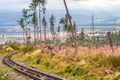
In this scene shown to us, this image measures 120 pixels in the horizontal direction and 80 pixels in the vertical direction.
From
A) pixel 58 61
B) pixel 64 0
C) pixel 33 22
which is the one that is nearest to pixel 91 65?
pixel 58 61

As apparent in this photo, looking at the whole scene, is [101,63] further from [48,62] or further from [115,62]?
[48,62]

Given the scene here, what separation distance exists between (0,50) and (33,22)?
209 feet

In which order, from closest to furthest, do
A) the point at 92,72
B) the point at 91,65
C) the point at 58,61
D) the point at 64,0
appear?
the point at 92,72 → the point at 91,65 → the point at 58,61 → the point at 64,0

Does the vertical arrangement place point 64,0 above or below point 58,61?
above

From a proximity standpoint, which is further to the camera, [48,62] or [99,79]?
[48,62]

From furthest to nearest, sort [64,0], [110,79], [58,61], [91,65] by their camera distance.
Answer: [64,0], [58,61], [91,65], [110,79]

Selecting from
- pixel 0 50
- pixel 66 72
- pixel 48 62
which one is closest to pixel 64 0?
pixel 48 62

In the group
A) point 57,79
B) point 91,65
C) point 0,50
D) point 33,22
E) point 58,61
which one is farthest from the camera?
point 33,22

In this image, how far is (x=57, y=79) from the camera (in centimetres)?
2338

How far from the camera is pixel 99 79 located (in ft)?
73.7

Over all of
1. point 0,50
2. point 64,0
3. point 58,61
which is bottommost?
point 0,50

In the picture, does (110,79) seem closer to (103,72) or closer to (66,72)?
(103,72)

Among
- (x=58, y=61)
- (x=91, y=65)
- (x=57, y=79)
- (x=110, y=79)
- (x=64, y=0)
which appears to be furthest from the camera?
(x=64, y=0)

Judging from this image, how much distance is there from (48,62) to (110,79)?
13.8 m
